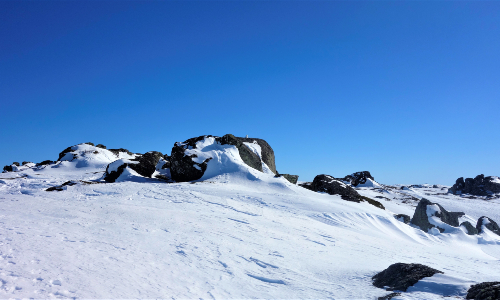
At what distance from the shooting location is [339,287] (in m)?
6.82

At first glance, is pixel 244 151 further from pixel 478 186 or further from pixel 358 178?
pixel 478 186

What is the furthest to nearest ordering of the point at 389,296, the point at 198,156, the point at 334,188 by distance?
the point at 198,156, the point at 334,188, the point at 389,296

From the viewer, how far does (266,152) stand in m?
34.8

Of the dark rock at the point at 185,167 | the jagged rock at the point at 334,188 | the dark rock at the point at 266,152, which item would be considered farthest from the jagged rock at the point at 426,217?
the dark rock at the point at 185,167

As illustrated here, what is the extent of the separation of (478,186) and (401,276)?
83176 millimetres

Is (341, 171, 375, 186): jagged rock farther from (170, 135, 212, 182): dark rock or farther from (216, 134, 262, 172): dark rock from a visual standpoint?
(170, 135, 212, 182): dark rock

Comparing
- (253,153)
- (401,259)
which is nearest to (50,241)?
(401,259)

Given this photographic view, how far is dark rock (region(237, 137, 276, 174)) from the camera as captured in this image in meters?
33.8

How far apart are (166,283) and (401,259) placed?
942 cm

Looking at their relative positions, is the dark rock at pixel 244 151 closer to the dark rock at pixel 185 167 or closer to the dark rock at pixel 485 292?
the dark rock at pixel 185 167

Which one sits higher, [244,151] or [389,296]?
[244,151]

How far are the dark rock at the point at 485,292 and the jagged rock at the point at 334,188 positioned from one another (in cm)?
1936

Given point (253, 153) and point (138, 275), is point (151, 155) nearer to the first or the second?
point (253, 153)

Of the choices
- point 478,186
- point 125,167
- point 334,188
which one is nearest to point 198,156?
point 125,167
